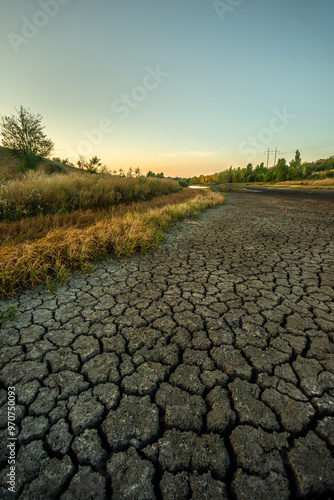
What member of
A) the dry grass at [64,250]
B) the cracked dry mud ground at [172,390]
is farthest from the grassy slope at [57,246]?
the cracked dry mud ground at [172,390]

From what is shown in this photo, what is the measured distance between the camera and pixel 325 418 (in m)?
1.31

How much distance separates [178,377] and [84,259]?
2.72m

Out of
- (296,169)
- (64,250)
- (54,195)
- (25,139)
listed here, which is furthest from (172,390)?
(296,169)

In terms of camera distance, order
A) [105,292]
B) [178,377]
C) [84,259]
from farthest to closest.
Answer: [84,259] < [105,292] < [178,377]

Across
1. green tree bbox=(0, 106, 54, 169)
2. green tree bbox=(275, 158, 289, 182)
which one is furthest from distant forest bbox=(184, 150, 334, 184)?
green tree bbox=(0, 106, 54, 169)

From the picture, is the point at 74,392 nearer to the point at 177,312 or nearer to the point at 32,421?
Result: the point at 32,421

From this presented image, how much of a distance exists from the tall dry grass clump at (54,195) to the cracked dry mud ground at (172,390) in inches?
157

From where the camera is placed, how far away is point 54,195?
686cm

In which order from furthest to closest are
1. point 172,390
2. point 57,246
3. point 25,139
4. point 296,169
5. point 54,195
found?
point 296,169 → point 25,139 → point 54,195 → point 57,246 → point 172,390

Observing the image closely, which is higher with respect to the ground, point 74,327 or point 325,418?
point 74,327

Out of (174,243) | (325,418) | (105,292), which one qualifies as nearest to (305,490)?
(325,418)

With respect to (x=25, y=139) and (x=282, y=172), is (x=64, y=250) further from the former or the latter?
(x=282, y=172)

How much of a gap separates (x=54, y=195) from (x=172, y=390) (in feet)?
23.2

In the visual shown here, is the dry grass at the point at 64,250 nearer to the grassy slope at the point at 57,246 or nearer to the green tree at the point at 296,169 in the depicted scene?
the grassy slope at the point at 57,246
